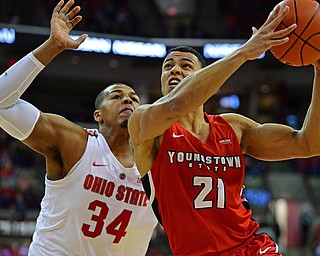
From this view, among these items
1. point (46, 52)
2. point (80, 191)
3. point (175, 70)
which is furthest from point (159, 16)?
point (175, 70)

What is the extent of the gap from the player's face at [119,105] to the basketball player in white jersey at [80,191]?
0.81 ft

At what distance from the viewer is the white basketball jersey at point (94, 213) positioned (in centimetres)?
475

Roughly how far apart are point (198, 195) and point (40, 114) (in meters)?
1.50

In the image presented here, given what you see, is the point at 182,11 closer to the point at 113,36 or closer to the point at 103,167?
the point at 113,36

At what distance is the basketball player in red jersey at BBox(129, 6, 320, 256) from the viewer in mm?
3516

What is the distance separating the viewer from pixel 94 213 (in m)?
4.78

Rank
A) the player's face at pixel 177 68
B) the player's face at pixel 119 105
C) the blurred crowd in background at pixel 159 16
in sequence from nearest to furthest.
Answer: the player's face at pixel 177 68, the player's face at pixel 119 105, the blurred crowd in background at pixel 159 16

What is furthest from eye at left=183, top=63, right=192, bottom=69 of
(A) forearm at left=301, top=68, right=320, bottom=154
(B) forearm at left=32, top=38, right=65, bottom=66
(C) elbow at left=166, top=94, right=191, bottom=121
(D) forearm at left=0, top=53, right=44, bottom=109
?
(D) forearm at left=0, top=53, right=44, bottom=109

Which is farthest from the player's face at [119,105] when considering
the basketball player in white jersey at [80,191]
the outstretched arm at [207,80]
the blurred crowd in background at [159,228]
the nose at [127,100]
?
the blurred crowd in background at [159,228]

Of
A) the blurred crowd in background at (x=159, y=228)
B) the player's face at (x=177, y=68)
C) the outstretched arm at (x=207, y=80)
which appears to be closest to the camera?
the outstretched arm at (x=207, y=80)

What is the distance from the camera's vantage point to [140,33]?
20250mm

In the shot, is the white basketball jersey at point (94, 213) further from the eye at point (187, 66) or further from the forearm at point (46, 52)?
the eye at point (187, 66)

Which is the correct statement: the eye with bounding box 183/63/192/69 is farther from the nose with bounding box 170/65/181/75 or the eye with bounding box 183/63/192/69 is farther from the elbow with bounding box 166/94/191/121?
the elbow with bounding box 166/94/191/121

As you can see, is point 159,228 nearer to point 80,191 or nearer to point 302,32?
point 80,191
